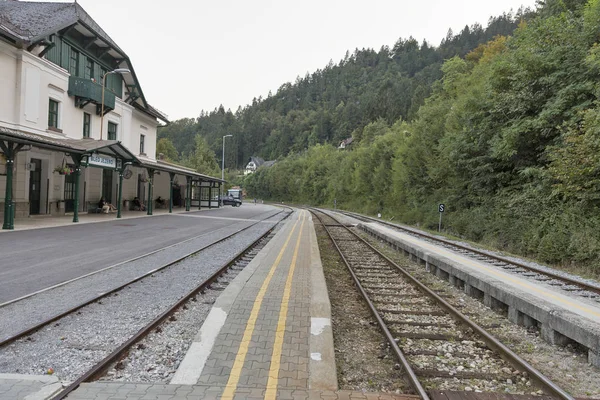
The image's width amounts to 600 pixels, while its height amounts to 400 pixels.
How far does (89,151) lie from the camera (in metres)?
19.8

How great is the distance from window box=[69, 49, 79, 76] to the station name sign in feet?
21.9

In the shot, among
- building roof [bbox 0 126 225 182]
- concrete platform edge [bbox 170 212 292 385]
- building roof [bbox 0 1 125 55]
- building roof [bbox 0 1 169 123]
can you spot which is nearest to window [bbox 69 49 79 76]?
building roof [bbox 0 1 169 123]

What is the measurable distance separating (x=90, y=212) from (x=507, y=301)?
27623 millimetres

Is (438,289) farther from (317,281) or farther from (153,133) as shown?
(153,133)

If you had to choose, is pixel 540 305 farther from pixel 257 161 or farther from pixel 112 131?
pixel 257 161

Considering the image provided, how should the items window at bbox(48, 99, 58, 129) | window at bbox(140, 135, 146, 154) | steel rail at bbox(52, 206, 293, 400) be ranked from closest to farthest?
steel rail at bbox(52, 206, 293, 400)
window at bbox(48, 99, 58, 129)
window at bbox(140, 135, 146, 154)

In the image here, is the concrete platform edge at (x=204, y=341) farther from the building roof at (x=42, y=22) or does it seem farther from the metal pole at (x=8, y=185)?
the building roof at (x=42, y=22)

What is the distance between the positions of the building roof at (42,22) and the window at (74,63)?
146 centimetres

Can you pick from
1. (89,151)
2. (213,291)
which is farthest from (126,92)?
(213,291)

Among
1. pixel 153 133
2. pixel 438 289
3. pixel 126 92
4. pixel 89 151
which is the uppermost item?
pixel 126 92

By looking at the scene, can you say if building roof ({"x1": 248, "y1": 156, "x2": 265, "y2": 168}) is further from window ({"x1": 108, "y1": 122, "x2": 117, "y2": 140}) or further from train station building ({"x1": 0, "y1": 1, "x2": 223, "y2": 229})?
window ({"x1": 108, "y1": 122, "x2": 117, "y2": 140})

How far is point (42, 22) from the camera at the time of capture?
22.2 m

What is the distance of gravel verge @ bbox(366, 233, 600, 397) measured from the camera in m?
4.38

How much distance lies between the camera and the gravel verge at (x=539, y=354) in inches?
172
